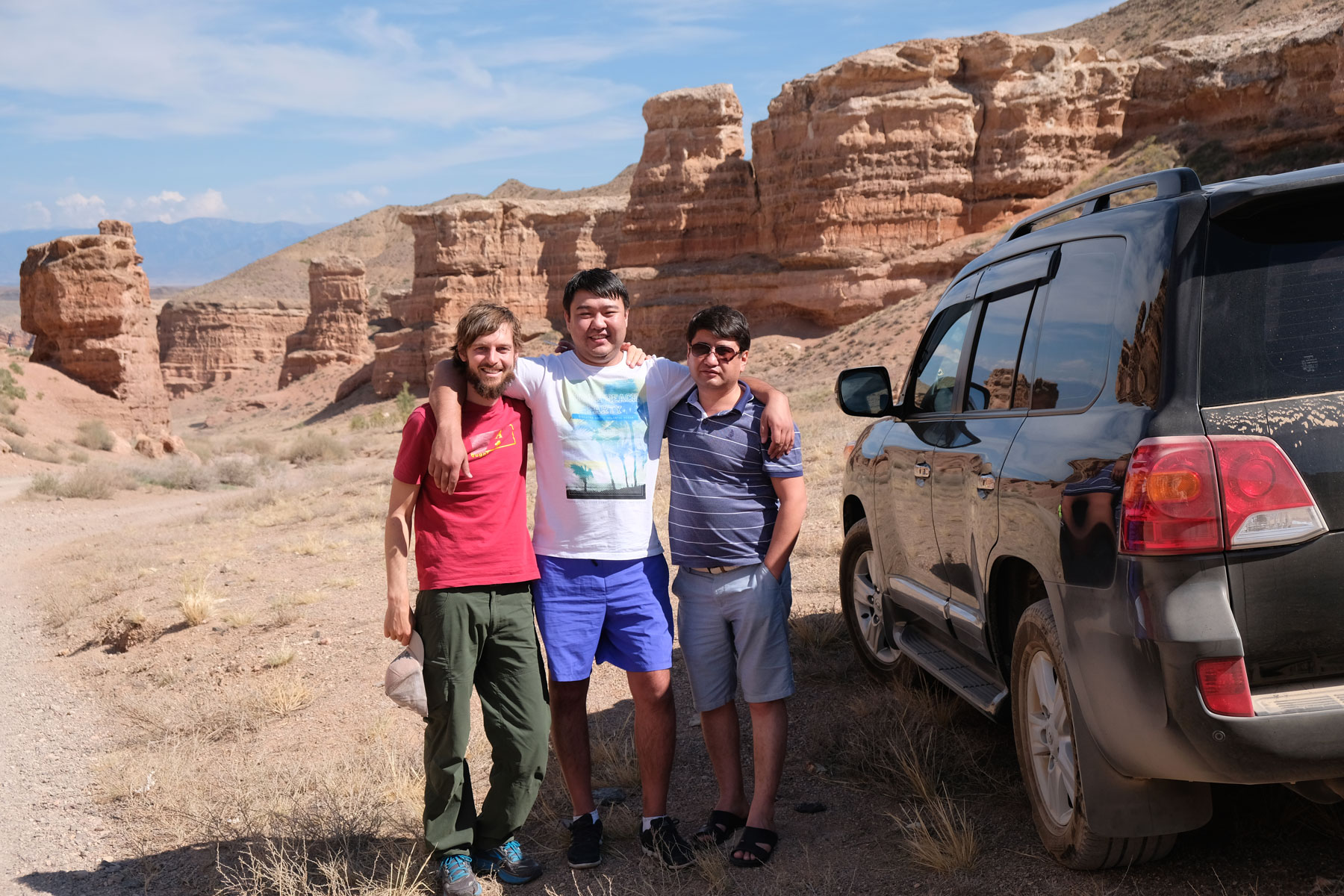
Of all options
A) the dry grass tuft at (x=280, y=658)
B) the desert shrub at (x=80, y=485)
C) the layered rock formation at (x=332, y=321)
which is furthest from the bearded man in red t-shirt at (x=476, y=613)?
the layered rock formation at (x=332, y=321)

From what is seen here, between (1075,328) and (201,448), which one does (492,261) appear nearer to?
(201,448)

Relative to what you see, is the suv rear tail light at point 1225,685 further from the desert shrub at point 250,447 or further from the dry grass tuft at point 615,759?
the desert shrub at point 250,447

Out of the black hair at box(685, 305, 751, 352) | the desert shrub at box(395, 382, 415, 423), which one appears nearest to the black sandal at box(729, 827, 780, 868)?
the black hair at box(685, 305, 751, 352)

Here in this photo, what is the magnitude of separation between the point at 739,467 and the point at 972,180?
3934 cm

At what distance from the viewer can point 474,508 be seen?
369cm

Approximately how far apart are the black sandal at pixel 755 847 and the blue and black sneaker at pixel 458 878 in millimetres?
951

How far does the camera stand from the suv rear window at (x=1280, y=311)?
2488mm

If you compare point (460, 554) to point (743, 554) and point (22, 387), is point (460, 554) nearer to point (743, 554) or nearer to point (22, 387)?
point (743, 554)

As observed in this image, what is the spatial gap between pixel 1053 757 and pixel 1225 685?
0.86 m

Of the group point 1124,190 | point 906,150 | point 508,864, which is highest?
point 906,150

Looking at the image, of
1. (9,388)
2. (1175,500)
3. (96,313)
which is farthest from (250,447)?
(1175,500)

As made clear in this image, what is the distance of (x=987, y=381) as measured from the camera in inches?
152

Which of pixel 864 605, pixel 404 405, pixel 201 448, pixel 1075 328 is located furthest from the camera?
pixel 404 405

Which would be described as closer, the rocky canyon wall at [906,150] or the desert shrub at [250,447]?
the desert shrub at [250,447]
